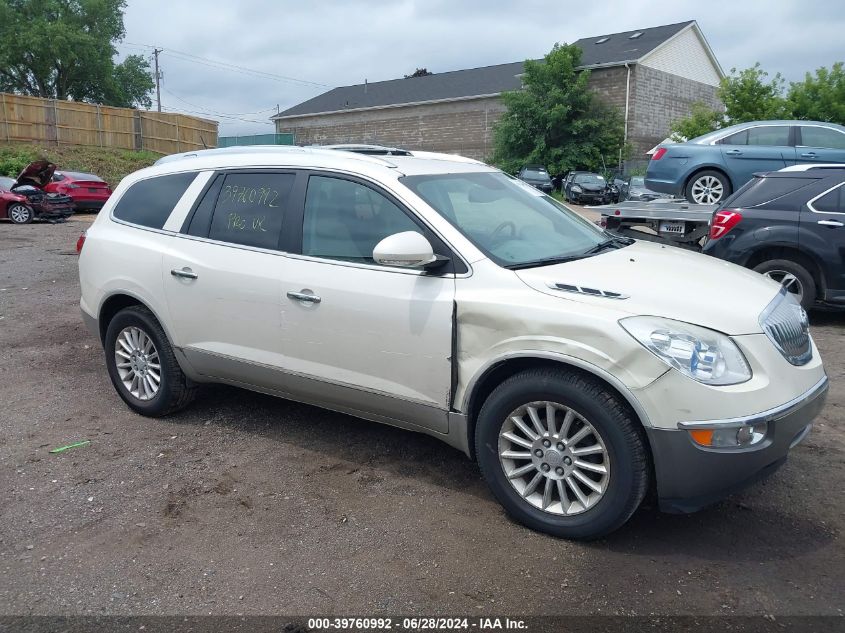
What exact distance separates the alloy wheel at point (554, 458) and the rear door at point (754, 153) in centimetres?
910

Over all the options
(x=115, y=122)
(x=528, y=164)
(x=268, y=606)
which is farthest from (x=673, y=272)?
(x=115, y=122)

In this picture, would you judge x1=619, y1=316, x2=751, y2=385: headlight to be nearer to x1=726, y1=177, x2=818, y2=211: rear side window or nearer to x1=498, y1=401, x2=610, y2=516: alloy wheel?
x1=498, y1=401, x2=610, y2=516: alloy wheel

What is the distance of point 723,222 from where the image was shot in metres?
7.88

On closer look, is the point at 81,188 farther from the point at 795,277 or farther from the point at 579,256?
the point at 579,256

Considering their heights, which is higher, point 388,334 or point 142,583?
point 388,334

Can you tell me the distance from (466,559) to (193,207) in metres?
2.89

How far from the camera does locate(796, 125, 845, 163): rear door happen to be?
36.8 feet

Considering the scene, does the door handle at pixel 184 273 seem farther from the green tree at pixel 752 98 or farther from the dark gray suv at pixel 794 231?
the green tree at pixel 752 98

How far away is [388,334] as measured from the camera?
3.82 meters

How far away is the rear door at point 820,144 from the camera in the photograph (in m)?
11.2

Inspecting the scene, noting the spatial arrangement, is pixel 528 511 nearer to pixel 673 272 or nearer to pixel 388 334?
pixel 388 334

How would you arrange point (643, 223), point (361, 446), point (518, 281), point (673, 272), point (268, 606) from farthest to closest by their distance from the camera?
point (643, 223)
point (361, 446)
point (673, 272)
point (518, 281)
point (268, 606)

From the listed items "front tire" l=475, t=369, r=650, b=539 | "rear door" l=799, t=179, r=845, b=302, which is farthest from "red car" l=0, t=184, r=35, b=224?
"front tire" l=475, t=369, r=650, b=539

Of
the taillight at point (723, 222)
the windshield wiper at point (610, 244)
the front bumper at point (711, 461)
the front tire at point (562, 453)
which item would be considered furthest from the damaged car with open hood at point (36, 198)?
the front bumper at point (711, 461)
